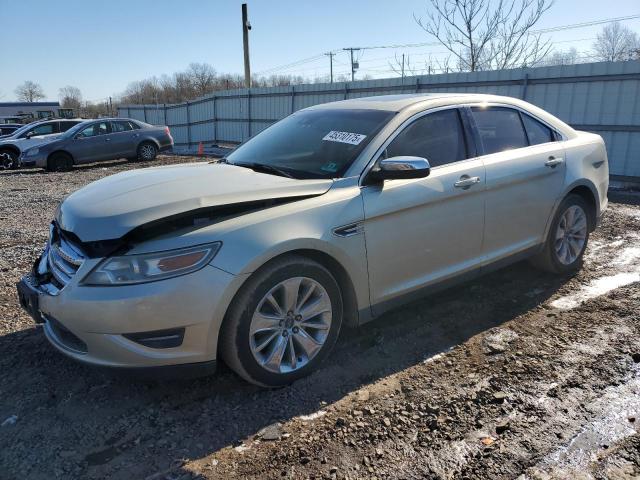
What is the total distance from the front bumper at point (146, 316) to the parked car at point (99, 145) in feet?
48.4

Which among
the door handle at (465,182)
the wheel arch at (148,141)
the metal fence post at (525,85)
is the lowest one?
the wheel arch at (148,141)

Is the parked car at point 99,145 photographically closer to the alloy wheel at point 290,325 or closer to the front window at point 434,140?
the front window at point 434,140

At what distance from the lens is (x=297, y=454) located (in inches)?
100

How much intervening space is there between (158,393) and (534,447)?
2.08 meters

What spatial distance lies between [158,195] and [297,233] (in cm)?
84

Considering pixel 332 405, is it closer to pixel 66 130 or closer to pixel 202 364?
pixel 202 364

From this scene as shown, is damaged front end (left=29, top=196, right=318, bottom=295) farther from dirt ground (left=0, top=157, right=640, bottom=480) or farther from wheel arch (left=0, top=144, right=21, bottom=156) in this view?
wheel arch (left=0, top=144, right=21, bottom=156)

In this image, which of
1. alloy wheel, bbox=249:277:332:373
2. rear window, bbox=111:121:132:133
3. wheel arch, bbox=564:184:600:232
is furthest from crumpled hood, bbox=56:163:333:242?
rear window, bbox=111:121:132:133

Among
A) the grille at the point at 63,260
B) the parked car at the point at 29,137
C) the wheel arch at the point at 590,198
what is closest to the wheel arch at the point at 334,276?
the grille at the point at 63,260

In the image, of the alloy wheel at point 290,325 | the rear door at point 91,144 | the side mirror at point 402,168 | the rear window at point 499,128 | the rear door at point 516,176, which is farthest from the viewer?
the rear door at point 91,144

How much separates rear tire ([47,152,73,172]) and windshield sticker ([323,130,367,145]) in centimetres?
1445

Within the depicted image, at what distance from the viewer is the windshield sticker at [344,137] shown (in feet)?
11.8

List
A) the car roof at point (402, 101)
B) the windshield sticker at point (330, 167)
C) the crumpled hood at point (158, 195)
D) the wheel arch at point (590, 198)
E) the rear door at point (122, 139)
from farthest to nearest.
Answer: the rear door at point (122, 139) → the wheel arch at point (590, 198) → the car roof at point (402, 101) → the windshield sticker at point (330, 167) → the crumpled hood at point (158, 195)

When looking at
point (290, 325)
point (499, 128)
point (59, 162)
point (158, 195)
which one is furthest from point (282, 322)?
point (59, 162)
